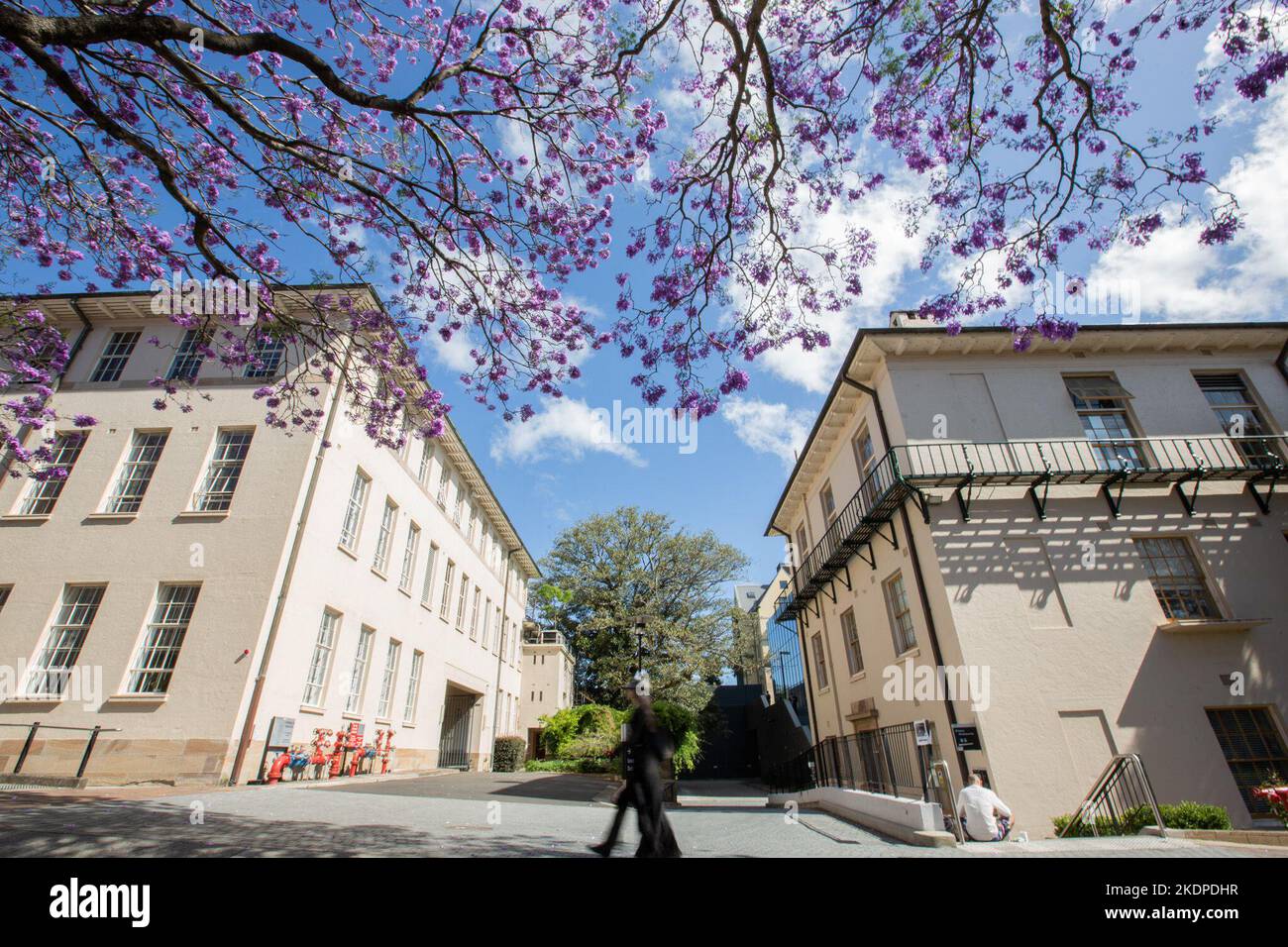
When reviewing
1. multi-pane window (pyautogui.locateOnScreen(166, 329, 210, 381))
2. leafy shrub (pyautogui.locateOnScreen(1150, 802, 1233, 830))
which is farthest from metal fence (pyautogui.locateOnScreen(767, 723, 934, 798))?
multi-pane window (pyautogui.locateOnScreen(166, 329, 210, 381))

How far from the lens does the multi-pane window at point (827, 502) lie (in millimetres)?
16578

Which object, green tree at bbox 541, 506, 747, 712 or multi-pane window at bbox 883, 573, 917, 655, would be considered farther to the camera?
green tree at bbox 541, 506, 747, 712

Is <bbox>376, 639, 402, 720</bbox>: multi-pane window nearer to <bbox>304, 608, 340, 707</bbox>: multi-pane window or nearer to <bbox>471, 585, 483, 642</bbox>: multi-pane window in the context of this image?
<bbox>304, 608, 340, 707</bbox>: multi-pane window

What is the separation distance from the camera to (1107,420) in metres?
12.5

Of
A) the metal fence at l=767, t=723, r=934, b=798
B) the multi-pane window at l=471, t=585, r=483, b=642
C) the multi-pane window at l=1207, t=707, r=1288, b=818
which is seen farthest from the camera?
the multi-pane window at l=471, t=585, r=483, b=642

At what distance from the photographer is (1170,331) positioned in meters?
12.8

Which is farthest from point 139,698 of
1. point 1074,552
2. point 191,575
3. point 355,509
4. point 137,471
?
point 1074,552

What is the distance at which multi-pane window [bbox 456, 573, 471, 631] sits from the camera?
22.5 meters

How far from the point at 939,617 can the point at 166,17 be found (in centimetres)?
1308

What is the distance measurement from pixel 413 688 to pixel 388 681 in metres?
1.95

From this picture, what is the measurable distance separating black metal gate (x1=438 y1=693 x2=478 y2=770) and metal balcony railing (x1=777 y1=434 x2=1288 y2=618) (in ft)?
62.7

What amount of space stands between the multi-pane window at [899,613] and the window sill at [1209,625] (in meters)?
4.18
